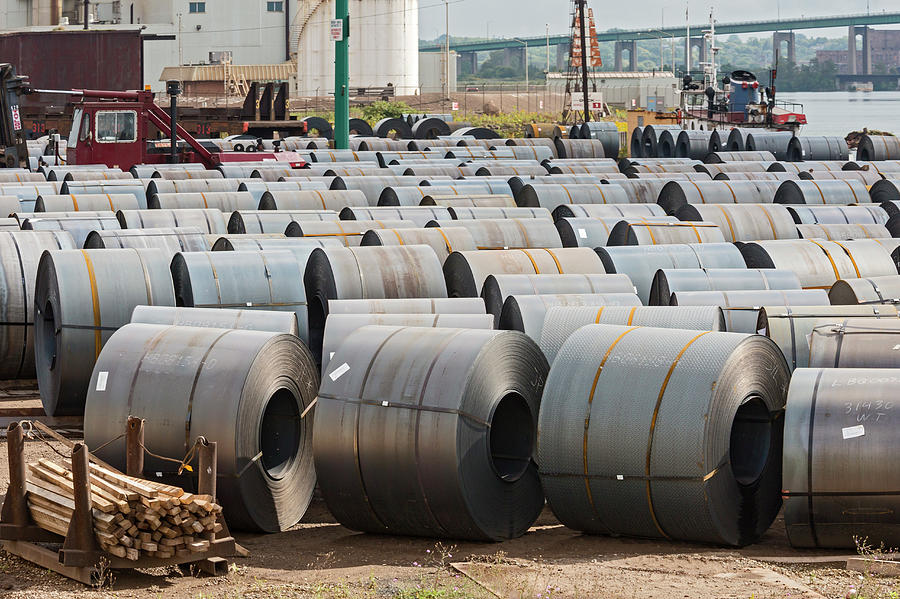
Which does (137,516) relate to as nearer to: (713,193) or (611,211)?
(611,211)

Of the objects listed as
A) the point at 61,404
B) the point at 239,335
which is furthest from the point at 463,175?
the point at 239,335

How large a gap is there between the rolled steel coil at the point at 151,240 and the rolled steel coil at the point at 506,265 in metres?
3.00

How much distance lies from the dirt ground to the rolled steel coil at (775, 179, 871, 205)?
15823 millimetres

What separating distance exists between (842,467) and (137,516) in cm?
456

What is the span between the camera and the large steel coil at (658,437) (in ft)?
27.7

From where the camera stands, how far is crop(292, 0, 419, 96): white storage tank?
89500 millimetres

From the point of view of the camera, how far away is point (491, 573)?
7641 mm

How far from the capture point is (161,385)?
940cm

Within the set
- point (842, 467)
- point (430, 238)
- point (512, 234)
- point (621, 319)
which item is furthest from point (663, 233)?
point (842, 467)

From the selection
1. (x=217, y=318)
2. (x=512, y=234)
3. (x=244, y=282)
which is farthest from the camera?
(x=512, y=234)

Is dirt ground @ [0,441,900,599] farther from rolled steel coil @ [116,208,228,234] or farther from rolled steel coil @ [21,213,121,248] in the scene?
rolled steel coil @ [116,208,228,234]

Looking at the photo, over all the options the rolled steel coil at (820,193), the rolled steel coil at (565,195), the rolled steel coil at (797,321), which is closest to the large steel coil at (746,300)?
the rolled steel coil at (797,321)

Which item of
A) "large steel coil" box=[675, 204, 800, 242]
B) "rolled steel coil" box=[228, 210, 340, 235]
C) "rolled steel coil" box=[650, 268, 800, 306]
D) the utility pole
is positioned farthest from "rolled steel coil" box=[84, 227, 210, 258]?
the utility pole

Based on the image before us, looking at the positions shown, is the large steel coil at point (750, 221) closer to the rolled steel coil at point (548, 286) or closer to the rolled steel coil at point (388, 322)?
the rolled steel coil at point (548, 286)
